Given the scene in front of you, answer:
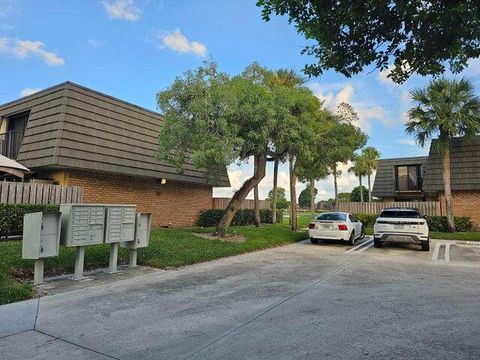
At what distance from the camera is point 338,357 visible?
373 cm

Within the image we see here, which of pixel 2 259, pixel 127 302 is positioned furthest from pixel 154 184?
pixel 127 302

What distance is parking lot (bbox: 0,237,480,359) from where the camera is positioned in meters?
3.95

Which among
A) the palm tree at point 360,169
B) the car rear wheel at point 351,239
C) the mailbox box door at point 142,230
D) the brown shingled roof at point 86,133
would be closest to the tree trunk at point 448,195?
the car rear wheel at point 351,239

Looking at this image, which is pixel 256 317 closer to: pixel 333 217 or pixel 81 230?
pixel 81 230

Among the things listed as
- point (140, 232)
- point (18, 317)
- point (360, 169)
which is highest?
point (360, 169)

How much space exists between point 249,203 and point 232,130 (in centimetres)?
1360

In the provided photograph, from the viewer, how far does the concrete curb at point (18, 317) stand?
15.0ft

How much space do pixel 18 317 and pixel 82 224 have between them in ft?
8.37

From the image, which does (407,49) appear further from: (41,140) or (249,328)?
(41,140)

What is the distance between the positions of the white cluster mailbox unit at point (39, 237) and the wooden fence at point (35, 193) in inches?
212

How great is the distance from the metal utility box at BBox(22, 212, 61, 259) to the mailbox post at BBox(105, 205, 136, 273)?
3.82 ft

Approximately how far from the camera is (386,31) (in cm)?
510

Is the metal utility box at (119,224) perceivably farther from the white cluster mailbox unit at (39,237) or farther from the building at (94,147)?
the building at (94,147)

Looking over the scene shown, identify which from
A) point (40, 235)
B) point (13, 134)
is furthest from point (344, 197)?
point (40, 235)
